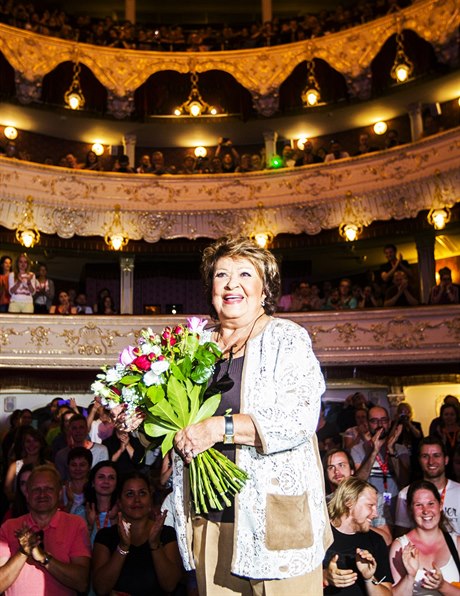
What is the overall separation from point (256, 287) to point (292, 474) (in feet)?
2.21

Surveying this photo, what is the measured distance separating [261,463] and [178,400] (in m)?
0.34

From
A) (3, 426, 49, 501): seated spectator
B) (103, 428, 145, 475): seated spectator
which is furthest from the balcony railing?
(3, 426, 49, 501): seated spectator

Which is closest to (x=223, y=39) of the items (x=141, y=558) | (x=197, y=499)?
(x=141, y=558)

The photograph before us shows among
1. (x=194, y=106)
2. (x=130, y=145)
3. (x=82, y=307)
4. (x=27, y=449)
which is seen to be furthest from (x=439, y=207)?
(x=27, y=449)

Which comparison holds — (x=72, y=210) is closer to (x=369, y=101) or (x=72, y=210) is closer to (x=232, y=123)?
(x=232, y=123)

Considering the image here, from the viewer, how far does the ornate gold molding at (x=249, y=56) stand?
51.2ft

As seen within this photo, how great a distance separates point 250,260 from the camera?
8.30 feet

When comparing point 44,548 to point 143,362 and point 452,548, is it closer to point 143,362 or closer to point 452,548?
point 143,362

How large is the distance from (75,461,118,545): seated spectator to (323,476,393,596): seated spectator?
5.61ft

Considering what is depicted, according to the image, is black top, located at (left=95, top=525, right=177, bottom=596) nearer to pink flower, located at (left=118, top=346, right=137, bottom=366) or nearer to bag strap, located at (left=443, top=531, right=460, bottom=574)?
bag strap, located at (left=443, top=531, right=460, bottom=574)

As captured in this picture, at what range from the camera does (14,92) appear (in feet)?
53.2

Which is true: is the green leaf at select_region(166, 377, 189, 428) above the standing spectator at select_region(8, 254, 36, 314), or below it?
below

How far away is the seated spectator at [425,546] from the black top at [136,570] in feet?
4.29

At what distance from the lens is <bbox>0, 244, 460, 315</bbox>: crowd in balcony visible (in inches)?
507
